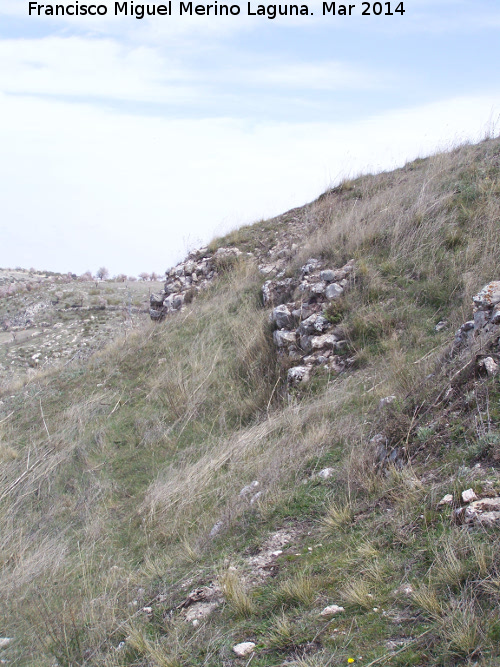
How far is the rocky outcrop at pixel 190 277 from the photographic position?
1029cm

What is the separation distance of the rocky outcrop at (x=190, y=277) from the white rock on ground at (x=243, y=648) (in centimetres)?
818

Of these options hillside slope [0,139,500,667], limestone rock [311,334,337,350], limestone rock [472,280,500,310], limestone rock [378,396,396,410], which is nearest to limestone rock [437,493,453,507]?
hillside slope [0,139,500,667]

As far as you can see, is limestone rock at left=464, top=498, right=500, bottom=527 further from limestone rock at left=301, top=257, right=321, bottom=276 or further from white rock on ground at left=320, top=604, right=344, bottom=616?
limestone rock at left=301, top=257, right=321, bottom=276

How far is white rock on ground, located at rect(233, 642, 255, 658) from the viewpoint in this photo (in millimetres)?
2199

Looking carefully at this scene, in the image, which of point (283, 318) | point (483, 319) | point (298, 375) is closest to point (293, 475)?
point (483, 319)

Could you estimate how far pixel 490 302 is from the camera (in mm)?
4004

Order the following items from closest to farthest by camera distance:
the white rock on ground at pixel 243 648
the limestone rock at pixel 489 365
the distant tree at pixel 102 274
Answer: the white rock on ground at pixel 243 648, the limestone rock at pixel 489 365, the distant tree at pixel 102 274

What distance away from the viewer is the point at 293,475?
3748 millimetres

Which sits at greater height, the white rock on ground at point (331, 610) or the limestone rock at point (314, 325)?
the limestone rock at point (314, 325)

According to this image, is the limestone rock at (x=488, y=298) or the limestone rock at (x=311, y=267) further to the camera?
the limestone rock at (x=311, y=267)

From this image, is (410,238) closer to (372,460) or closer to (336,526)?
(372,460)

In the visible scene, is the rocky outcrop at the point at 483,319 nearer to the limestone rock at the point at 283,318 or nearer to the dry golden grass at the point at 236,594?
the dry golden grass at the point at 236,594

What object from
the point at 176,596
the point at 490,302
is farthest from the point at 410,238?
the point at 176,596

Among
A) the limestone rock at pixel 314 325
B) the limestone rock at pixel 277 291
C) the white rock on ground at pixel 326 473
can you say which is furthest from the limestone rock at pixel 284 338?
the white rock on ground at pixel 326 473
